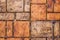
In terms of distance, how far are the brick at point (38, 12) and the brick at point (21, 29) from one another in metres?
0.11

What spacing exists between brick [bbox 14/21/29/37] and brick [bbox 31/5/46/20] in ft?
0.35

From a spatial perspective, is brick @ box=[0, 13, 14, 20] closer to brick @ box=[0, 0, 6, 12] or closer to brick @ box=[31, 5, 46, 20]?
brick @ box=[0, 0, 6, 12]

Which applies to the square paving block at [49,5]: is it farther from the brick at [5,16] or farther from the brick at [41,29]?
the brick at [5,16]

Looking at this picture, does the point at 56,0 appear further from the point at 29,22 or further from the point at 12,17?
the point at 12,17

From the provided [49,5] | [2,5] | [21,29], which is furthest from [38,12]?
[2,5]

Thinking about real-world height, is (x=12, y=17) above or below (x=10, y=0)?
below

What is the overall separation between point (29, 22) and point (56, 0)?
37 centimetres

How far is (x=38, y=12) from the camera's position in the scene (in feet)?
5.53

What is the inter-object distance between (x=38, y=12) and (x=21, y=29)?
0.25 meters

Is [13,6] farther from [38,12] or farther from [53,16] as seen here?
[53,16]

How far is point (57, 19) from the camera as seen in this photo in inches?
66.8

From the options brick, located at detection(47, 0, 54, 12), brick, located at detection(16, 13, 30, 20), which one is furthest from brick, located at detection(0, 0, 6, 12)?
brick, located at detection(47, 0, 54, 12)

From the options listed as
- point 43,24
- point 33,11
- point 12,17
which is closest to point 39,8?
point 33,11

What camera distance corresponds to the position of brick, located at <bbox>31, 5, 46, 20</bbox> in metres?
1.68
